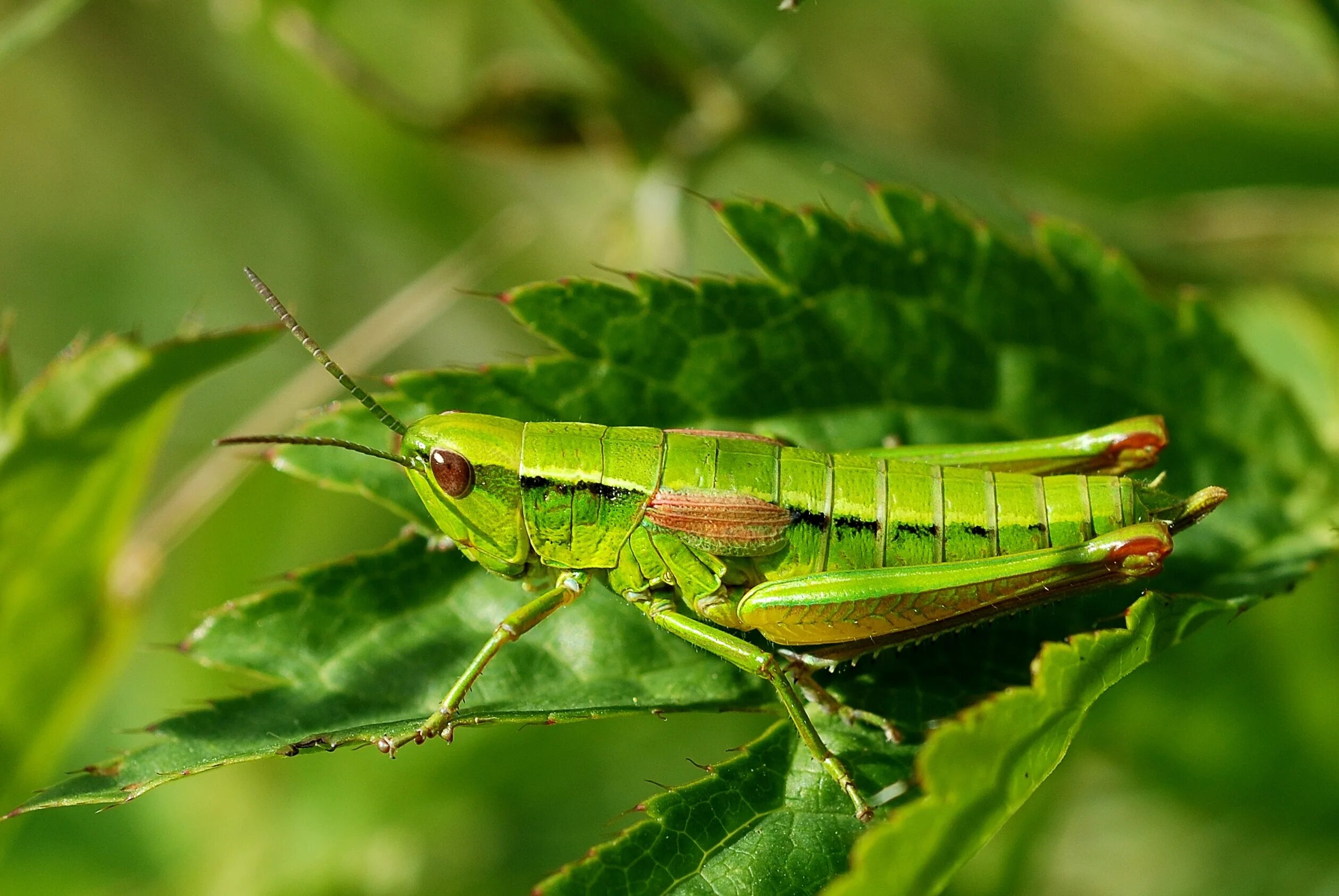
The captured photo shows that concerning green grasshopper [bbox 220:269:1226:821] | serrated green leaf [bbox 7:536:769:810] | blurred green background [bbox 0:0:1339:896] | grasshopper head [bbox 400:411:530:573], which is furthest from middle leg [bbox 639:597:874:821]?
blurred green background [bbox 0:0:1339:896]

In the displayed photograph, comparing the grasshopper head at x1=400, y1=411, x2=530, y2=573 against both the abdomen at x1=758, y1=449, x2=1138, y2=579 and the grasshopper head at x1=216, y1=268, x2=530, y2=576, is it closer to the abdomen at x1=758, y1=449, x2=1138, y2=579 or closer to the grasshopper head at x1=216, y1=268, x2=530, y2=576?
the grasshopper head at x1=216, y1=268, x2=530, y2=576

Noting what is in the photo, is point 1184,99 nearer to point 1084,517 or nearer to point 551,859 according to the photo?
point 1084,517

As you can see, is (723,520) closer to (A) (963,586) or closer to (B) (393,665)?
(A) (963,586)

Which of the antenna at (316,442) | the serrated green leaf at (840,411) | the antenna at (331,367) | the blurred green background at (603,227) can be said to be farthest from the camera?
the blurred green background at (603,227)

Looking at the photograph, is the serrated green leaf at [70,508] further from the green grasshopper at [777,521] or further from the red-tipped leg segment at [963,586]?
the red-tipped leg segment at [963,586]

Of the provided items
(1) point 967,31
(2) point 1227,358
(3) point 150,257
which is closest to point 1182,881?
(2) point 1227,358

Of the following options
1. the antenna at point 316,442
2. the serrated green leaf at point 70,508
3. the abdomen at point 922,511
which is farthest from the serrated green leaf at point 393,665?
the serrated green leaf at point 70,508
